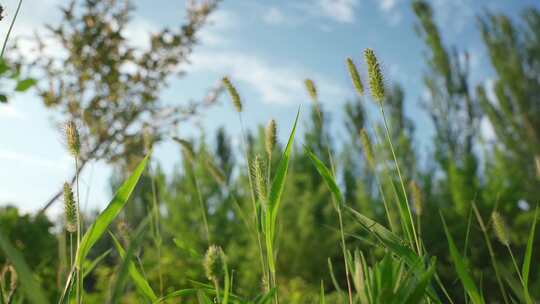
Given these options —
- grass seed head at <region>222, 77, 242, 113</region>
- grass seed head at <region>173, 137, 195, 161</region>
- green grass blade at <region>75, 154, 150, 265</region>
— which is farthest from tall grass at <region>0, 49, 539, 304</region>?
grass seed head at <region>173, 137, 195, 161</region>

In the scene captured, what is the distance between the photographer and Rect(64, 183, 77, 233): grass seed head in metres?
0.69

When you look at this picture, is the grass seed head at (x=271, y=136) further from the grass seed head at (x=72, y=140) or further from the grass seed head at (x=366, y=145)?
the grass seed head at (x=72, y=140)

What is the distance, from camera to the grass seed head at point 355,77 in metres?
0.91

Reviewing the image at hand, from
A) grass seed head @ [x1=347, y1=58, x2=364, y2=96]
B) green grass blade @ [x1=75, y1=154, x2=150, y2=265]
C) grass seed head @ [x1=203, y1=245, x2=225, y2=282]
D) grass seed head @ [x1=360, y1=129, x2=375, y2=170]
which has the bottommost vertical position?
grass seed head @ [x1=203, y1=245, x2=225, y2=282]

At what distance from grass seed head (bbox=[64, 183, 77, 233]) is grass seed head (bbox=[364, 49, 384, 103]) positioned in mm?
501

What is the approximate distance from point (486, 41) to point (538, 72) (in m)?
1.93

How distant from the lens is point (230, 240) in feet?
32.2

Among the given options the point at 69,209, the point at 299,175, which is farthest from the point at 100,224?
the point at 299,175

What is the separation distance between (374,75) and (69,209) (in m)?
0.53

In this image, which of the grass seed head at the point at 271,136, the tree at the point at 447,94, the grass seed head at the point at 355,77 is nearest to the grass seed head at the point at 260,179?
the grass seed head at the point at 271,136

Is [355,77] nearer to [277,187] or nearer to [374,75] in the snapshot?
[374,75]

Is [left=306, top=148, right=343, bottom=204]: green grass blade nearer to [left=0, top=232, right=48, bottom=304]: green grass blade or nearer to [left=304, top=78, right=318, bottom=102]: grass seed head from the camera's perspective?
[left=304, top=78, right=318, bottom=102]: grass seed head

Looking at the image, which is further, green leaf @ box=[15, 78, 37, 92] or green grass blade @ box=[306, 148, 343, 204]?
green grass blade @ box=[306, 148, 343, 204]

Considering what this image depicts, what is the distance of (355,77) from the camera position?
3.04ft
